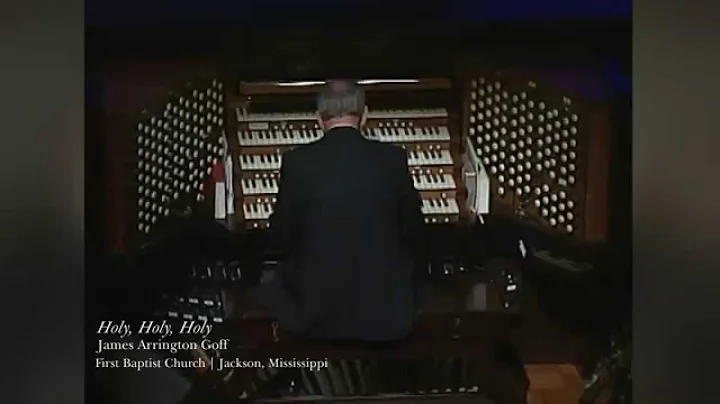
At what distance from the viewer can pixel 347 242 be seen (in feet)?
6.19

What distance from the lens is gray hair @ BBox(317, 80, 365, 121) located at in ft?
6.16

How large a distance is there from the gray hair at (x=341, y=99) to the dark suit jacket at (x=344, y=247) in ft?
0.15

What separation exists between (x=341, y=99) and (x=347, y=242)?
0.96 feet

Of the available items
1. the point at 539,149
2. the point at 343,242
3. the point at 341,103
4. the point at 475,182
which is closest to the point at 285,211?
the point at 343,242

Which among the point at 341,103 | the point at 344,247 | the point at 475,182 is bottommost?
the point at 344,247

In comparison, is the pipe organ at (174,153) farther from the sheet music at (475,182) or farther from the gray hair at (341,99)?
the sheet music at (475,182)

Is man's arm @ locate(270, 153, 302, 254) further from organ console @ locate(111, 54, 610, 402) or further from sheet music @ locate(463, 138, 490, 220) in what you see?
sheet music @ locate(463, 138, 490, 220)

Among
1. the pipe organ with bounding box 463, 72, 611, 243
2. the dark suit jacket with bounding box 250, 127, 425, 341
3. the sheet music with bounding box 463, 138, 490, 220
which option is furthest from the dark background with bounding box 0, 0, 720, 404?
the dark suit jacket with bounding box 250, 127, 425, 341

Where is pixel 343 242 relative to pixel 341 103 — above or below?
below

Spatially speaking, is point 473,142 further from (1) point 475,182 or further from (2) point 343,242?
(2) point 343,242

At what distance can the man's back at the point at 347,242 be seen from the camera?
1.88 m
